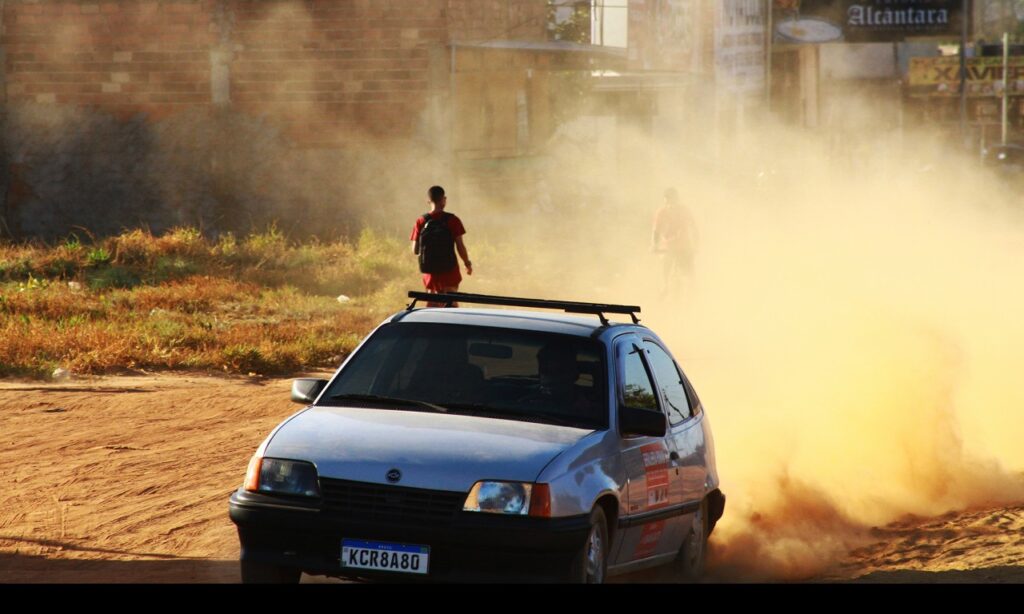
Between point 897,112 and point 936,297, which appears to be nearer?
point 936,297

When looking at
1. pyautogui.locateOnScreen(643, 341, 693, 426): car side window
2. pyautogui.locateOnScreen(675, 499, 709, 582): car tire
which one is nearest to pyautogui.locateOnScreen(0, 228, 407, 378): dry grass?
pyautogui.locateOnScreen(643, 341, 693, 426): car side window

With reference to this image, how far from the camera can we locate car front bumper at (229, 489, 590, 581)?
6.30 meters

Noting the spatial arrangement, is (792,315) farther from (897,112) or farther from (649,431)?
(897,112)

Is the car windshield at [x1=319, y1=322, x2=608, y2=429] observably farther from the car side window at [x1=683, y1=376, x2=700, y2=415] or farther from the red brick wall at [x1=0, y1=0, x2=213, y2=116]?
the red brick wall at [x1=0, y1=0, x2=213, y2=116]

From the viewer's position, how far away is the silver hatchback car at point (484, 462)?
20.9ft

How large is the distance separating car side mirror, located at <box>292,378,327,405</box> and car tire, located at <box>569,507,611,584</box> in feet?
5.26

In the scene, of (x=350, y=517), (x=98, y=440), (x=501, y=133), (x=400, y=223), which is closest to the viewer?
(x=350, y=517)

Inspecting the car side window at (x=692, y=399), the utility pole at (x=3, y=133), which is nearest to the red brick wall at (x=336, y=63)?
the utility pole at (x=3, y=133)

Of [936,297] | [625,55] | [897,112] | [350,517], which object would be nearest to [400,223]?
[625,55]

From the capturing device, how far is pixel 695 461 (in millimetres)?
8375

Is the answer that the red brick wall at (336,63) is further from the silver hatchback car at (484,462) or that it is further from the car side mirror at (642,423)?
the car side mirror at (642,423)

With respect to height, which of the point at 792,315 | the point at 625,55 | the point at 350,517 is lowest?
the point at 792,315

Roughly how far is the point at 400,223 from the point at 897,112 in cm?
4837

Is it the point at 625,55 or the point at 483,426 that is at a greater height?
the point at 625,55
